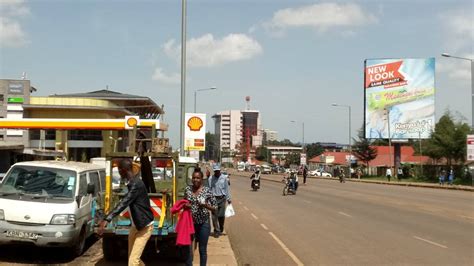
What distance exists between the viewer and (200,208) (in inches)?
309

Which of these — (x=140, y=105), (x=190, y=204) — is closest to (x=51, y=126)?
(x=190, y=204)

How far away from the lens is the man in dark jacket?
23.5 feet

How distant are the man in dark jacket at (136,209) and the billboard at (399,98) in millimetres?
59325

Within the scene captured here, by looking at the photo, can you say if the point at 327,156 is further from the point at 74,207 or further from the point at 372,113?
the point at 74,207

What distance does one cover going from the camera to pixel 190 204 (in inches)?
307

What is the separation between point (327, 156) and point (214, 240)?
11065 cm

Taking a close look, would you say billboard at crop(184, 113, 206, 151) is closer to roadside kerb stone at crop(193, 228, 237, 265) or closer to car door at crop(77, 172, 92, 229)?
roadside kerb stone at crop(193, 228, 237, 265)

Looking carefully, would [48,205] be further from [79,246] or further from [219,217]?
[219,217]

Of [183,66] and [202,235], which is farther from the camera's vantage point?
[183,66]

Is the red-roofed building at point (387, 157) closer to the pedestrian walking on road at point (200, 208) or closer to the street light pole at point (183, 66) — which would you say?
the street light pole at point (183, 66)

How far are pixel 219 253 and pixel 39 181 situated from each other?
3756 mm

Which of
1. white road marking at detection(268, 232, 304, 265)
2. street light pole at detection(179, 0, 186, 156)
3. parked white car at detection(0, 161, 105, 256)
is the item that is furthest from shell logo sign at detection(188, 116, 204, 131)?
parked white car at detection(0, 161, 105, 256)

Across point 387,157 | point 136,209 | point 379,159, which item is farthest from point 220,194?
point 387,157

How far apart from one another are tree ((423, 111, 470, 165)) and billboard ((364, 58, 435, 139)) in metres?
4.37
